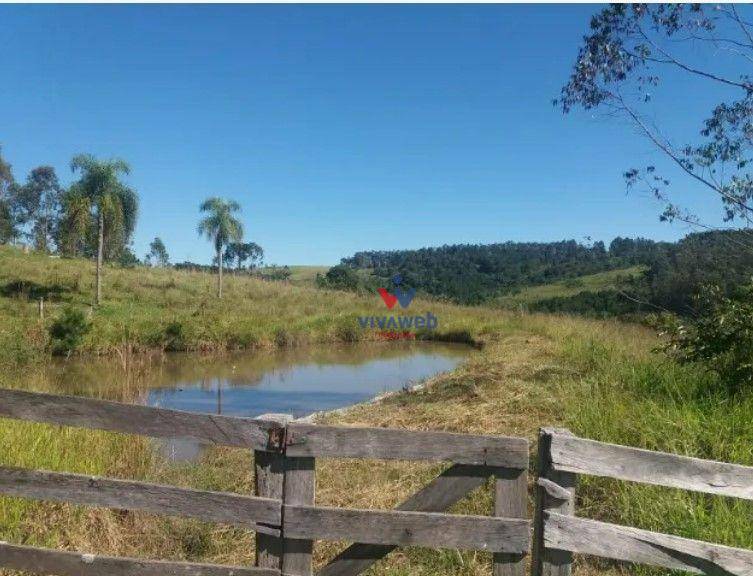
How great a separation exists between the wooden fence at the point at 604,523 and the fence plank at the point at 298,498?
42.2 inches

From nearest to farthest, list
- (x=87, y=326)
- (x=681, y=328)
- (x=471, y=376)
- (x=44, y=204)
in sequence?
(x=681, y=328) < (x=471, y=376) < (x=87, y=326) < (x=44, y=204)

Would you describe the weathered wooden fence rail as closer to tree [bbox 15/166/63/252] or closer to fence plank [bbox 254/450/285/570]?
fence plank [bbox 254/450/285/570]

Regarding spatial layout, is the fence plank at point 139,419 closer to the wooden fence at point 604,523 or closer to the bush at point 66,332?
the wooden fence at point 604,523

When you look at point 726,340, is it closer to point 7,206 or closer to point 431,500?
point 431,500

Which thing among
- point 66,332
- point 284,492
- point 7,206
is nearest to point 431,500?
point 284,492

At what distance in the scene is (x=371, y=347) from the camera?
21.9 m

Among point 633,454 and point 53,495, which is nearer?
point 633,454

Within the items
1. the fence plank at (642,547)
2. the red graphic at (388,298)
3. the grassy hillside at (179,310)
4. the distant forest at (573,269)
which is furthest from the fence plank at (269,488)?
the red graphic at (388,298)

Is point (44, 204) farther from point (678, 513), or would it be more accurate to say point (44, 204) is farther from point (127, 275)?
point (678, 513)

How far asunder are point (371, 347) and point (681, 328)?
16.3 m

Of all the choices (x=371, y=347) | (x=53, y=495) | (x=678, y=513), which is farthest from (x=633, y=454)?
(x=371, y=347)

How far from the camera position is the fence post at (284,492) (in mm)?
2555

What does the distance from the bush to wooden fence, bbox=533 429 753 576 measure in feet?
50.6

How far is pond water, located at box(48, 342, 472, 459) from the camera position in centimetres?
1018
